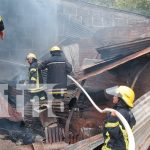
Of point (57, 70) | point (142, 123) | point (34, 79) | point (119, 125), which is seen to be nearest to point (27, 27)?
point (34, 79)

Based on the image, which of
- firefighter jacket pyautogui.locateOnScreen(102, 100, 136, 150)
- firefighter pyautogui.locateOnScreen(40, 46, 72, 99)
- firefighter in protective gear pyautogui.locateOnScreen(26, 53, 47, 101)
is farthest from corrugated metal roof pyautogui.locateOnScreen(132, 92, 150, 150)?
firefighter in protective gear pyautogui.locateOnScreen(26, 53, 47, 101)

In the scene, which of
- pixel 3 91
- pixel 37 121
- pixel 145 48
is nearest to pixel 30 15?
pixel 3 91

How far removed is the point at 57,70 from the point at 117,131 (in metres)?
4.36

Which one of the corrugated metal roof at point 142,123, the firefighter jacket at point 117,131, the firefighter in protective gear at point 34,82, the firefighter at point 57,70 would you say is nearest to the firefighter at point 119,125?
the firefighter jacket at point 117,131

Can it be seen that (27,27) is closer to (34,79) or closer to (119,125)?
(34,79)

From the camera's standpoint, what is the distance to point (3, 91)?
9906 mm

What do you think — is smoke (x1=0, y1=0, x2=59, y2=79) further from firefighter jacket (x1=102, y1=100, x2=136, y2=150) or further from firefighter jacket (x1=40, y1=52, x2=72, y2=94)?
firefighter jacket (x1=102, y1=100, x2=136, y2=150)

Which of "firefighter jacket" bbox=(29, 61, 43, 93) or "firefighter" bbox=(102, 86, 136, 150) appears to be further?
"firefighter jacket" bbox=(29, 61, 43, 93)

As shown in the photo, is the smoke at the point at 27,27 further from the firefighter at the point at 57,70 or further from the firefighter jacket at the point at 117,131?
the firefighter jacket at the point at 117,131

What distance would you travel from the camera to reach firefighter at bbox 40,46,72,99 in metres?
8.85

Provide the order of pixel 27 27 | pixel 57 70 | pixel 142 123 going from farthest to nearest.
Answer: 1. pixel 27 27
2. pixel 57 70
3. pixel 142 123

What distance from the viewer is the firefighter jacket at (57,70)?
885 centimetres

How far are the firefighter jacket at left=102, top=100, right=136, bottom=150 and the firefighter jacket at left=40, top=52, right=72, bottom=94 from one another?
414 centimetres

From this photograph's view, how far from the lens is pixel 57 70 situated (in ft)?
29.2
